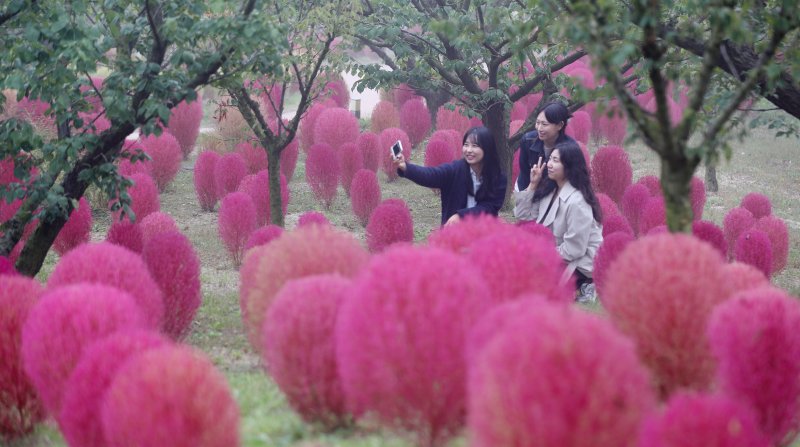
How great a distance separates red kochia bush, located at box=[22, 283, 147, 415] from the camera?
3984 mm

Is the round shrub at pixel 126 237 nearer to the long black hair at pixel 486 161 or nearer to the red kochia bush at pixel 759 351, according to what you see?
the long black hair at pixel 486 161

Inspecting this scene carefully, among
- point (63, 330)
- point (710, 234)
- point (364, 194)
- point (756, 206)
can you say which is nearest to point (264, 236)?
point (63, 330)

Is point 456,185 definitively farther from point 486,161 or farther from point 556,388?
point 556,388

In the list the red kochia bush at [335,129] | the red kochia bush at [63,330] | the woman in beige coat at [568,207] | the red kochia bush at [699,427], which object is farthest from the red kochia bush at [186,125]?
the red kochia bush at [699,427]

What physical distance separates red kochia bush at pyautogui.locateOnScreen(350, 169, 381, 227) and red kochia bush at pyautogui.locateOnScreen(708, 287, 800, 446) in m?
→ 7.09

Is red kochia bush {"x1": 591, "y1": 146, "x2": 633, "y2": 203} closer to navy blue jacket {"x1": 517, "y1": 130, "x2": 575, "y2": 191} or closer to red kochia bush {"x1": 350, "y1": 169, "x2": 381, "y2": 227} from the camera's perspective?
red kochia bush {"x1": 350, "y1": 169, "x2": 381, "y2": 227}

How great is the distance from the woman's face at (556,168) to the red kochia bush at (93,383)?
4113 millimetres

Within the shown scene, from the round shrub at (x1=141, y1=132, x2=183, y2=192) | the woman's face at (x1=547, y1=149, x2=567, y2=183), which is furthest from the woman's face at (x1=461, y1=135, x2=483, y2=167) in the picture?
the round shrub at (x1=141, y1=132, x2=183, y2=192)

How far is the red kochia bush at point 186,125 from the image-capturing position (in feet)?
46.3

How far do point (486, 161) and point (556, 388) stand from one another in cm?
487

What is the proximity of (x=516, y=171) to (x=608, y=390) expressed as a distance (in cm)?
913

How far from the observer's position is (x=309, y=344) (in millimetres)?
3910

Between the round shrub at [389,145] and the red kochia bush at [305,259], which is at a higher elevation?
the red kochia bush at [305,259]

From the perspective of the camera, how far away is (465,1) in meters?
10.5
